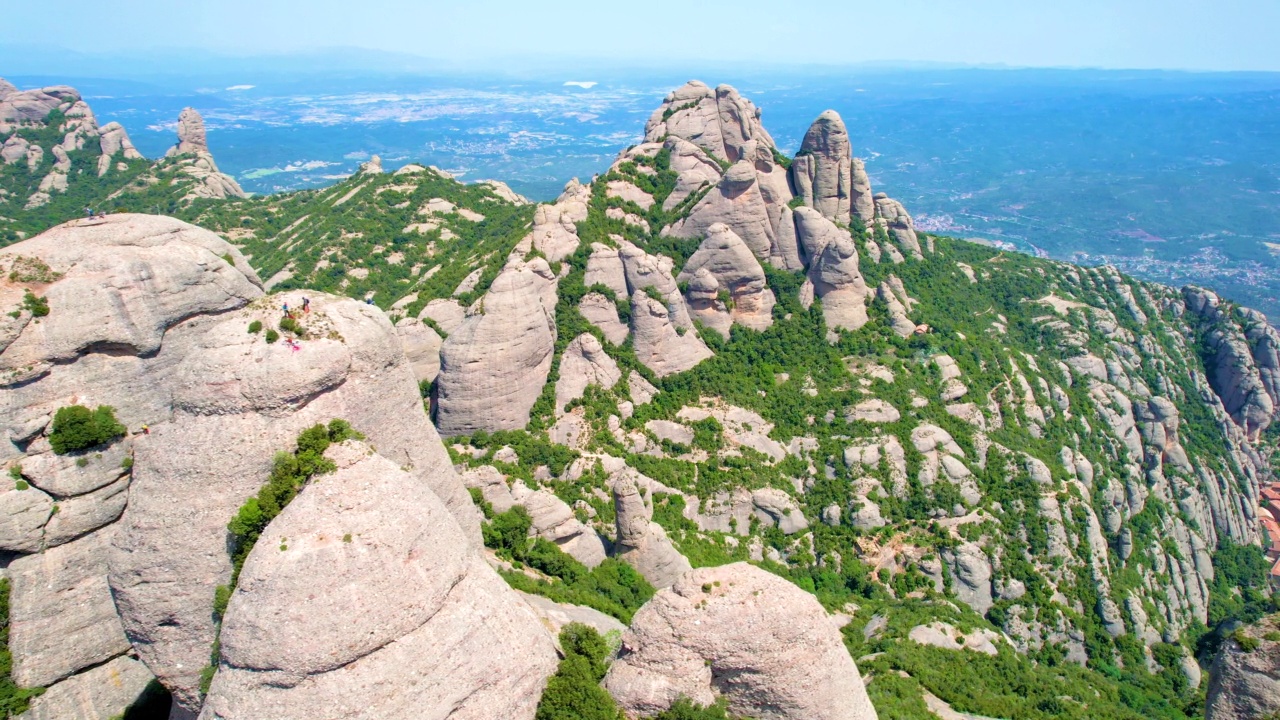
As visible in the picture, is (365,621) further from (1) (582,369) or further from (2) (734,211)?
(2) (734,211)

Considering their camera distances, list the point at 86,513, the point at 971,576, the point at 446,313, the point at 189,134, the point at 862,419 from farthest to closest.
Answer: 1. the point at 189,134
2. the point at 862,419
3. the point at 446,313
4. the point at 971,576
5. the point at 86,513

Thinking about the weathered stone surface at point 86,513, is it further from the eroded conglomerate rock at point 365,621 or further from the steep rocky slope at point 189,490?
the eroded conglomerate rock at point 365,621

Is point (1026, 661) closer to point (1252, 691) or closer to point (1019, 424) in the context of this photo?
point (1252, 691)

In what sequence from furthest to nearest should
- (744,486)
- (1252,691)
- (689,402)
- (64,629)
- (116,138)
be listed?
(116,138) → (689,402) → (744,486) → (1252,691) → (64,629)

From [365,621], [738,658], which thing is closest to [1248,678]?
[738,658]

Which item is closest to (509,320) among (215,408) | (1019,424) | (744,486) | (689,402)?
(689,402)

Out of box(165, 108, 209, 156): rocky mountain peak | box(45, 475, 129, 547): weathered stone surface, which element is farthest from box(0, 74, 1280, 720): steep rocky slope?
box(165, 108, 209, 156): rocky mountain peak

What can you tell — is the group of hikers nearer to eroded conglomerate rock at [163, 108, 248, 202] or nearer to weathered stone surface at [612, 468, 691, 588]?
weathered stone surface at [612, 468, 691, 588]

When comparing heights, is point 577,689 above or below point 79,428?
below
